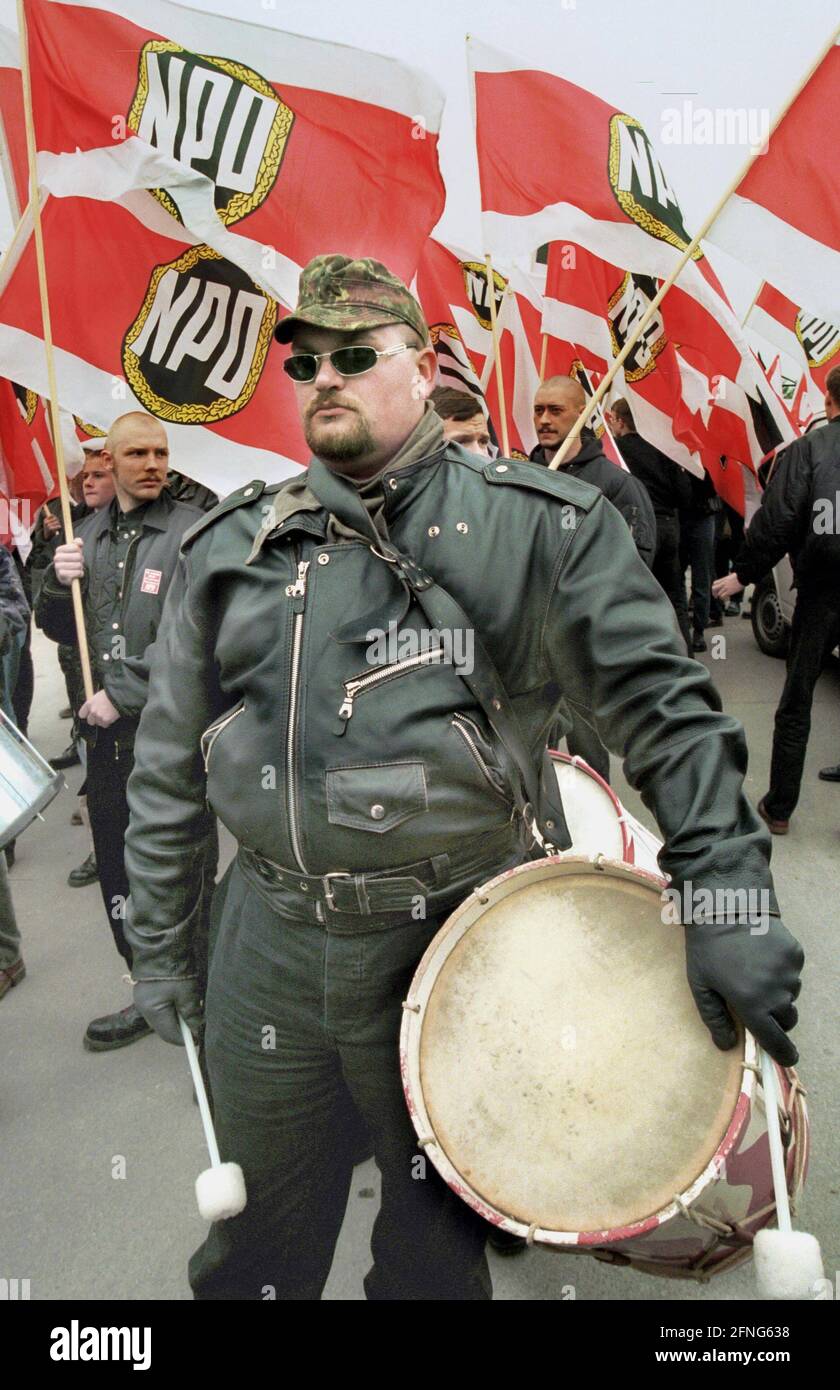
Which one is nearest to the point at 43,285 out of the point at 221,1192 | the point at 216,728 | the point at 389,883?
the point at 216,728

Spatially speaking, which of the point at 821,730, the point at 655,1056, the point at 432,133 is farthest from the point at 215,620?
the point at 821,730

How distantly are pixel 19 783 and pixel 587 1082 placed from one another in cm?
170

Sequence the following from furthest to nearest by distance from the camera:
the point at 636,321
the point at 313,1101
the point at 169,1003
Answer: the point at 636,321, the point at 169,1003, the point at 313,1101

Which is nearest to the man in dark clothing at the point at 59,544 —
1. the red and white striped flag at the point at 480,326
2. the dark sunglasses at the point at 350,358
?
the red and white striped flag at the point at 480,326

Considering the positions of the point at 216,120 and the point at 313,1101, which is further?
the point at 216,120

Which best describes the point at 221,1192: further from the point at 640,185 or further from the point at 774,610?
the point at 774,610

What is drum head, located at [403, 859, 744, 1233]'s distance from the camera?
156 cm

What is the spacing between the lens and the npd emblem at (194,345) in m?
3.80

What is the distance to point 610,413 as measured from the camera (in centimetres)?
770

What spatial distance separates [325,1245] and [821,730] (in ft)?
18.4

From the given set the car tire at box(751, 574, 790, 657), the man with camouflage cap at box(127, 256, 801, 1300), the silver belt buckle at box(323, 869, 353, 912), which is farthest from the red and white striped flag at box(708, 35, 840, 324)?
the car tire at box(751, 574, 790, 657)

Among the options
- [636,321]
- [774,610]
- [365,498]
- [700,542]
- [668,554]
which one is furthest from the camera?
[700,542]

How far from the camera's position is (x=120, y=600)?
3.60 m

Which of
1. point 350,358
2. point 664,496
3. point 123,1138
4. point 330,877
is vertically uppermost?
point 350,358
